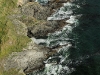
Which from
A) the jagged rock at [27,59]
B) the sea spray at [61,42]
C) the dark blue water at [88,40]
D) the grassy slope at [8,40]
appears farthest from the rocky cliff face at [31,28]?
the dark blue water at [88,40]

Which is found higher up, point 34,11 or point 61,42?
point 34,11

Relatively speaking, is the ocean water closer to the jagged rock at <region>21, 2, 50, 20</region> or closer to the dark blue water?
the dark blue water

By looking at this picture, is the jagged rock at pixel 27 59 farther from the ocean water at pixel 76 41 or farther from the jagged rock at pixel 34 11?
the jagged rock at pixel 34 11

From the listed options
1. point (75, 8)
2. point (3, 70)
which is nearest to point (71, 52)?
point (3, 70)

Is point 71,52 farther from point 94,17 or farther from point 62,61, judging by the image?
point 94,17

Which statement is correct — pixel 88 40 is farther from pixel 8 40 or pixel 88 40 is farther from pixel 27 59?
pixel 8 40

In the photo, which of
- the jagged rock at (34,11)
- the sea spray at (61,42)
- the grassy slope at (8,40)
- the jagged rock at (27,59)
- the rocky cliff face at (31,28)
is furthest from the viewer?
the jagged rock at (34,11)

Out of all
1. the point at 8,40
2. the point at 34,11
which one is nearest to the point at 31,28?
the point at 34,11
